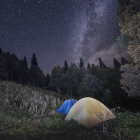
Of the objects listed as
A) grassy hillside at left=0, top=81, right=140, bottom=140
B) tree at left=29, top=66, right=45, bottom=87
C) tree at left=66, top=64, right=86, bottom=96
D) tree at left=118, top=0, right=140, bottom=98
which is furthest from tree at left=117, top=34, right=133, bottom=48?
tree at left=29, top=66, right=45, bottom=87

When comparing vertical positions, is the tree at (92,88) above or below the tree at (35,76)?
below

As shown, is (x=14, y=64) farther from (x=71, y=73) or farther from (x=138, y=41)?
(x=138, y=41)

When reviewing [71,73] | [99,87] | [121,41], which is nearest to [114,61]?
[71,73]

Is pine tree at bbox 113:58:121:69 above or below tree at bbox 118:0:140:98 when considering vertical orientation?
above

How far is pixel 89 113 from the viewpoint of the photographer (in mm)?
4273

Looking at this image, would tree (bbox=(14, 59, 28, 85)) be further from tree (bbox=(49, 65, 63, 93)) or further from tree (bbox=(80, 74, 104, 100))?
tree (bbox=(80, 74, 104, 100))

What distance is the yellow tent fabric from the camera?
4.04 metres

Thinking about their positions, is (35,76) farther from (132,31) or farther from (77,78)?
(132,31)

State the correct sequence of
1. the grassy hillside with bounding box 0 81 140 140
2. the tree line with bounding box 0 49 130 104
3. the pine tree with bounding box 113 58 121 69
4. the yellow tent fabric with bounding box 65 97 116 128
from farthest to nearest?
the pine tree with bounding box 113 58 121 69 → the tree line with bounding box 0 49 130 104 → the yellow tent fabric with bounding box 65 97 116 128 → the grassy hillside with bounding box 0 81 140 140

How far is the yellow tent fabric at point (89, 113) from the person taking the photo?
13.3 ft

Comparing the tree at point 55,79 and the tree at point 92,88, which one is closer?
the tree at point 92,88

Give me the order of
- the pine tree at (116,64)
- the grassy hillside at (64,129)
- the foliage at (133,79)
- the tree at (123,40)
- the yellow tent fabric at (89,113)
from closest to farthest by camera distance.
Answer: the grassy hillside at (64,129), the yellow tent fabric at (89,113), the foliage at (133,79), the tree at (123,40), the pine tree at (116,64)

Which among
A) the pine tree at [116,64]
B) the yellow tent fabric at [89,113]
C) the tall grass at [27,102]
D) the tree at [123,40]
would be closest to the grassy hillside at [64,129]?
the yellow tent fabric at [89,113]

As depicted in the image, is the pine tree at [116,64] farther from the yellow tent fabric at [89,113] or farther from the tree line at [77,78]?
the yellow tent fabric at [89,113]
